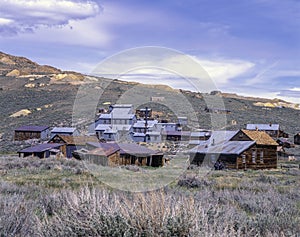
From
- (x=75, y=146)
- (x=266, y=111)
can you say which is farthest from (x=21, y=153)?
(x=266, y=111)

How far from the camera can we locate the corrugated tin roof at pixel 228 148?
33.2 meters

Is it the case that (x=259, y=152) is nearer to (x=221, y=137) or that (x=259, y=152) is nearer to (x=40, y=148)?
(x=221, y=137)

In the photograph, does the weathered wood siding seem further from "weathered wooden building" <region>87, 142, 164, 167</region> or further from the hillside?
the hillside

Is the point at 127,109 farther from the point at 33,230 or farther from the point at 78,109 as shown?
the point at 33,230

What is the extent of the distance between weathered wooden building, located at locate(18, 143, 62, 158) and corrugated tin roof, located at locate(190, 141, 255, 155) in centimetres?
1320

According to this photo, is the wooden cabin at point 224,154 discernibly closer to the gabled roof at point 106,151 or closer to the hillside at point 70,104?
the gabled roof at point 106,151

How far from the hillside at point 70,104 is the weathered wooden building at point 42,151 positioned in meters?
14.1

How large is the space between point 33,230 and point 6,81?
96874 mm

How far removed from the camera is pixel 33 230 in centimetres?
523

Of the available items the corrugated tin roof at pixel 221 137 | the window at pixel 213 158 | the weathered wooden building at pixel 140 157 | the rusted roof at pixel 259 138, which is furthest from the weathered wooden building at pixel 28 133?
the rusted roof at pixel 259 138

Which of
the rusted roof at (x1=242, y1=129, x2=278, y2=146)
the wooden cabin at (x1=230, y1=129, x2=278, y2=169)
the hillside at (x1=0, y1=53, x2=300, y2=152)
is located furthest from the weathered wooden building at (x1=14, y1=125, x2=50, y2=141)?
the rusted roof at (x1=242, y1=129, x2=278, y2=146)

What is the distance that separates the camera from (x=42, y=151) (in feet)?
120

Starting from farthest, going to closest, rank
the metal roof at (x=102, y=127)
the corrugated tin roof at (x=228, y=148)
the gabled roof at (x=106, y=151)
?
the metal roof at (x=102, y=127) → the corrugated tin roof at (x=228, y=148) → the gabled roof at (x=106, y=151)

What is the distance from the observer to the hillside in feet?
224
